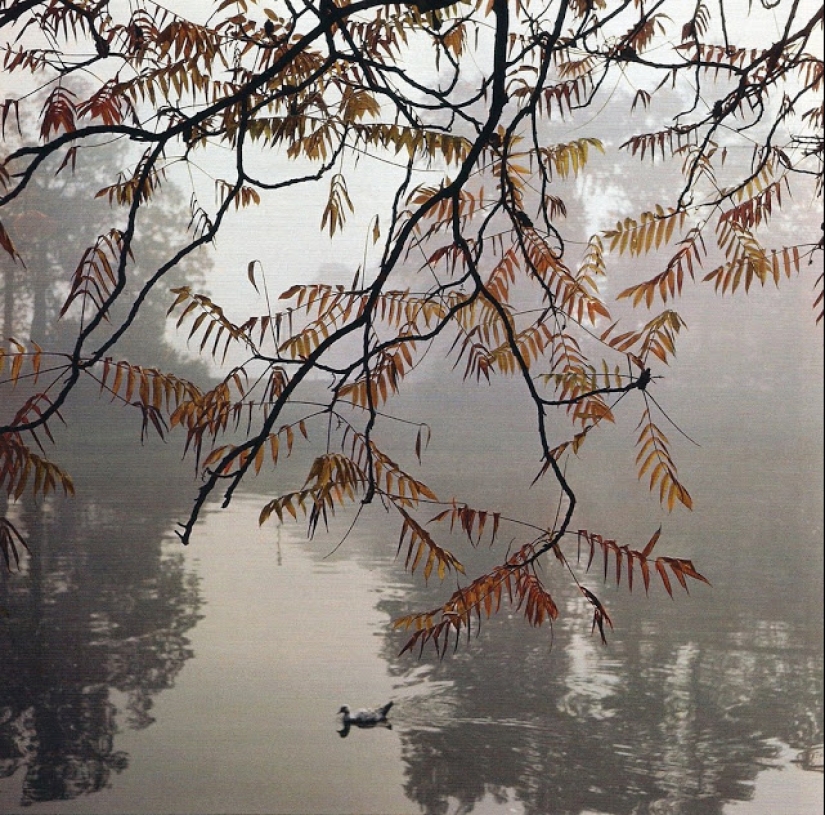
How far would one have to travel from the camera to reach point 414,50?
256 centimetres

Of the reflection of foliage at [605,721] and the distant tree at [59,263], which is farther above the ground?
the distant tree at [59,263]

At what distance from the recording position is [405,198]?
2.53 meters

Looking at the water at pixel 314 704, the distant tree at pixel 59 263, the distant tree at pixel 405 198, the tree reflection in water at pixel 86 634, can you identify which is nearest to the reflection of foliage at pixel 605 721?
the water at pixel 314 704

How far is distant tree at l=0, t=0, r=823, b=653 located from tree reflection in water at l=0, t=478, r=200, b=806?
→ 192 mm

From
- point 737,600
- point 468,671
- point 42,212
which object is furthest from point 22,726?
point 737,600

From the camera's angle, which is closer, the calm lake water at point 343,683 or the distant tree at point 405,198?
the distant tree at point 405,198

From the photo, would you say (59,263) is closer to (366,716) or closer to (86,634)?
(86,634)

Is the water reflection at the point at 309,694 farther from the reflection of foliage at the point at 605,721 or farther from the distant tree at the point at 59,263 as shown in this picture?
the distant tree at the point at 59,263

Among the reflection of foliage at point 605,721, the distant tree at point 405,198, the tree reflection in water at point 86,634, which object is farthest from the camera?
the reflection of foliage at point 605,721

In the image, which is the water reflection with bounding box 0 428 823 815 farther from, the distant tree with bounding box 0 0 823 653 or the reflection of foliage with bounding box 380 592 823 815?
the distant tree with bounding box 0 0 823 653

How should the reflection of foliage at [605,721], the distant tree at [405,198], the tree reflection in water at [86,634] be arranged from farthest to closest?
the reflection of foliage at [605,721] → the tree reflection in water at [86,634] → the distant tree at [405,198]

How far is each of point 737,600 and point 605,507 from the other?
0.57 metres

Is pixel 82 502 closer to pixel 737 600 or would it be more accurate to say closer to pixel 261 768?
pixel 261 768

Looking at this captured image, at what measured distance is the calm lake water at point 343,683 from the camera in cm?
222
